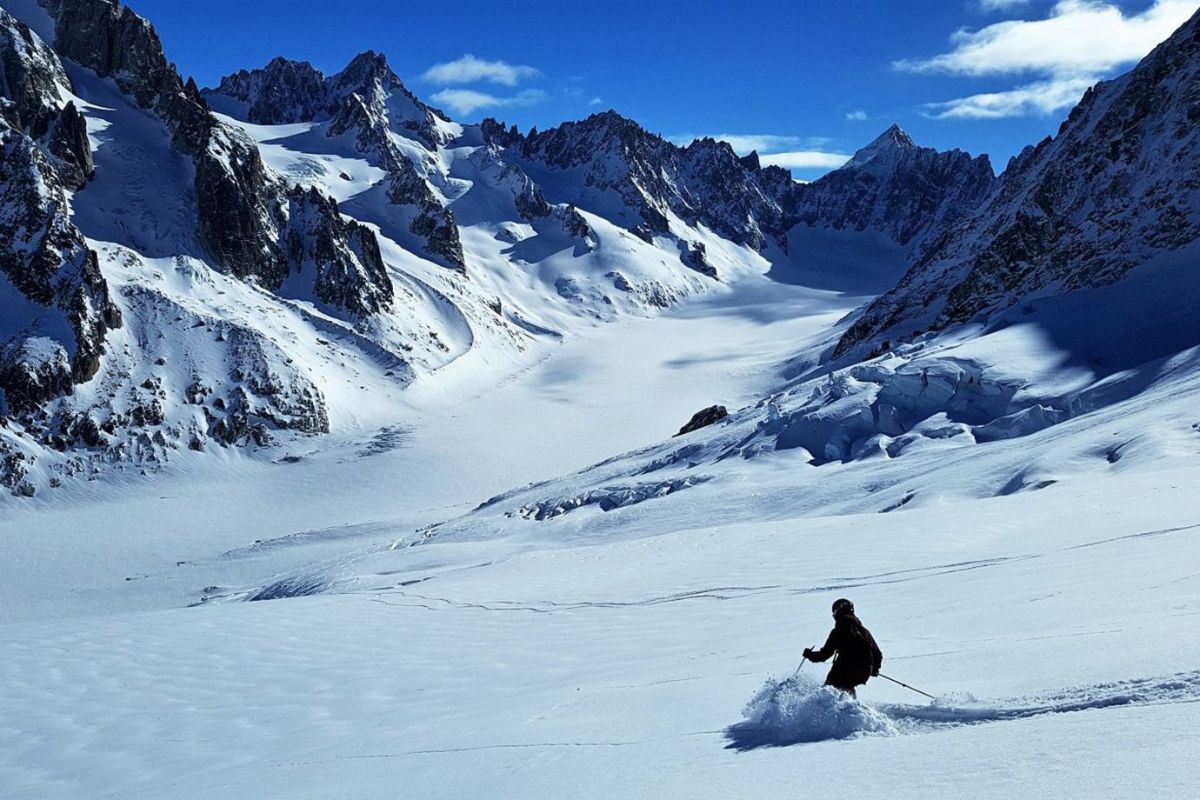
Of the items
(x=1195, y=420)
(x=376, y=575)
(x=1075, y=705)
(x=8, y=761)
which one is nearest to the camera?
(x=1075, y=705)

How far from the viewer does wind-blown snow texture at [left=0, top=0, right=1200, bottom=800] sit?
313 inches

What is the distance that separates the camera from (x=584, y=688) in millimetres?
11180

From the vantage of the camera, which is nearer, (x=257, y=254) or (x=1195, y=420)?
(x=1195, y=420)

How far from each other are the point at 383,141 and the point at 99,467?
10860 cm

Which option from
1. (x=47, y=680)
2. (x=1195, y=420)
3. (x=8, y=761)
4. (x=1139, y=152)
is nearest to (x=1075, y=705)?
(x=8, y=761)

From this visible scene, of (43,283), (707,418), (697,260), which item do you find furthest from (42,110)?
(697,260)

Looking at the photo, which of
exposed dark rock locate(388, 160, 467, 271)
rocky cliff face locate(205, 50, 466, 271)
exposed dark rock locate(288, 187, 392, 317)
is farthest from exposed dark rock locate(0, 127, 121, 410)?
rocky cliff face locate(205, 50, 466, 271)

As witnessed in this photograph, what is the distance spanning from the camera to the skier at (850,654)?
790cm

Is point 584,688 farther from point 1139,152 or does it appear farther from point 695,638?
point 1139,152

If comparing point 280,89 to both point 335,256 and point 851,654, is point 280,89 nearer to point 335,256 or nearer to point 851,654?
point 335,256

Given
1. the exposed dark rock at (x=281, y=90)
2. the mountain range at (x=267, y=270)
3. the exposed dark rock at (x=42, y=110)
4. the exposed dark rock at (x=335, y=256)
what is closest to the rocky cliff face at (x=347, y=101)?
the exposed dark rock at (x=281, y=90)

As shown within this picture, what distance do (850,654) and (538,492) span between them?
39.5m

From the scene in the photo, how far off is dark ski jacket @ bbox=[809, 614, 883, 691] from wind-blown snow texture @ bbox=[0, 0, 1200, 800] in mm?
302

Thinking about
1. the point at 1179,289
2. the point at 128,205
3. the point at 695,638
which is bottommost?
the point at 695,638
